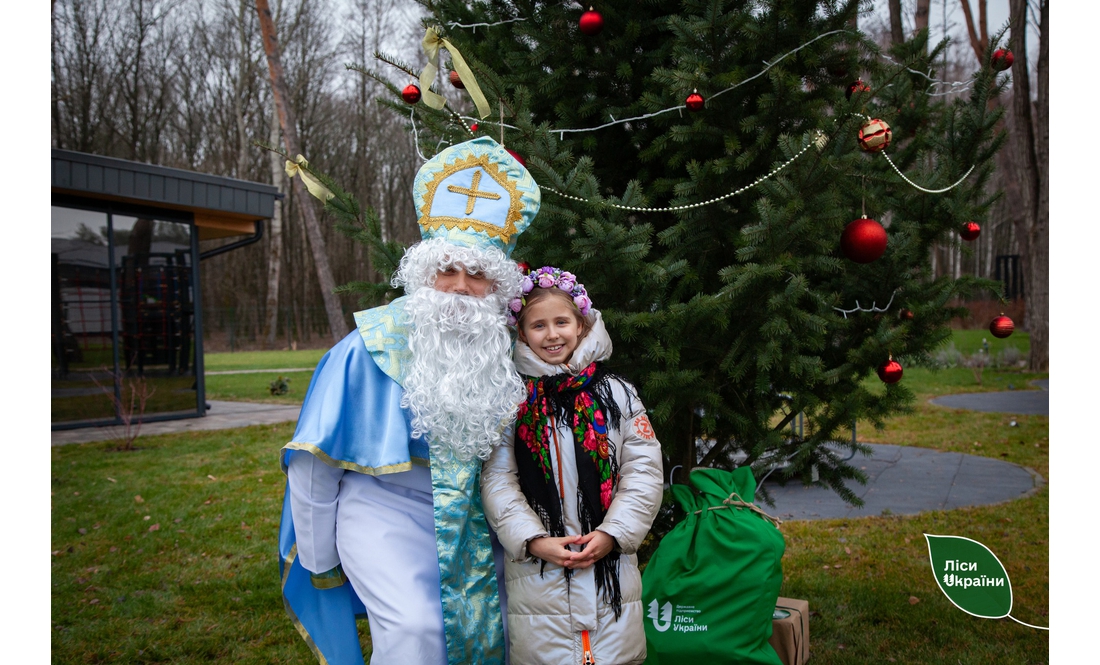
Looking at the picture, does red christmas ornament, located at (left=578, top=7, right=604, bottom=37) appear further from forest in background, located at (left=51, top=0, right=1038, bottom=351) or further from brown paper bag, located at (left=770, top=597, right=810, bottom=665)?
forest in background, located at (left=51, top=0, right=1038, bottom=351)

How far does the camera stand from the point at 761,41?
3.04 m

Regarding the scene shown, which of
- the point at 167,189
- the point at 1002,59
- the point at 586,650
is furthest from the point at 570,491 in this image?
the point at 167,189

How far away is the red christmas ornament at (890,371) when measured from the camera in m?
2.99

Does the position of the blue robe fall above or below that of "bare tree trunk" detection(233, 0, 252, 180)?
below

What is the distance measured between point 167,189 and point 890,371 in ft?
31.7

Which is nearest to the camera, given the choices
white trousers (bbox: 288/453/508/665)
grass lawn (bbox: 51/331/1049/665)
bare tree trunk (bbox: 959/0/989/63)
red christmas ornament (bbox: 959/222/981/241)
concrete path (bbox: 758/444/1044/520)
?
white trousers (bbox: 288/453/508/665)

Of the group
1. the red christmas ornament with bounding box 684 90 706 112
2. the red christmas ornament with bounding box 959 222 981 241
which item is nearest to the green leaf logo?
the red christmas ornament with bounding box 959 222 981 241

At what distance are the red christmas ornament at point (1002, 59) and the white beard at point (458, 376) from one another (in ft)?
7.97

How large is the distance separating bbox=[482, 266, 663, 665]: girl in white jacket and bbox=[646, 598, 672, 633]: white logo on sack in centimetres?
25

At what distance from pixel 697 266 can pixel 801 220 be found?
0.62 m

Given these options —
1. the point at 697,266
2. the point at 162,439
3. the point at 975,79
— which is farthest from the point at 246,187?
the point at 975,79

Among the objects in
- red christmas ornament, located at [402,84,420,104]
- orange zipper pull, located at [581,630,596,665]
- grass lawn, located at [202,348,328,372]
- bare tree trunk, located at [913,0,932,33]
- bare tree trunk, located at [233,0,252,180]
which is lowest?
orange zipper pull, located at [581,630,596,665]

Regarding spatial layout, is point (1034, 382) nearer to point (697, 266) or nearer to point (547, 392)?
point (697, 266)

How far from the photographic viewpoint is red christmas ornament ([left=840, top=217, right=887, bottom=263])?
2777 mm
